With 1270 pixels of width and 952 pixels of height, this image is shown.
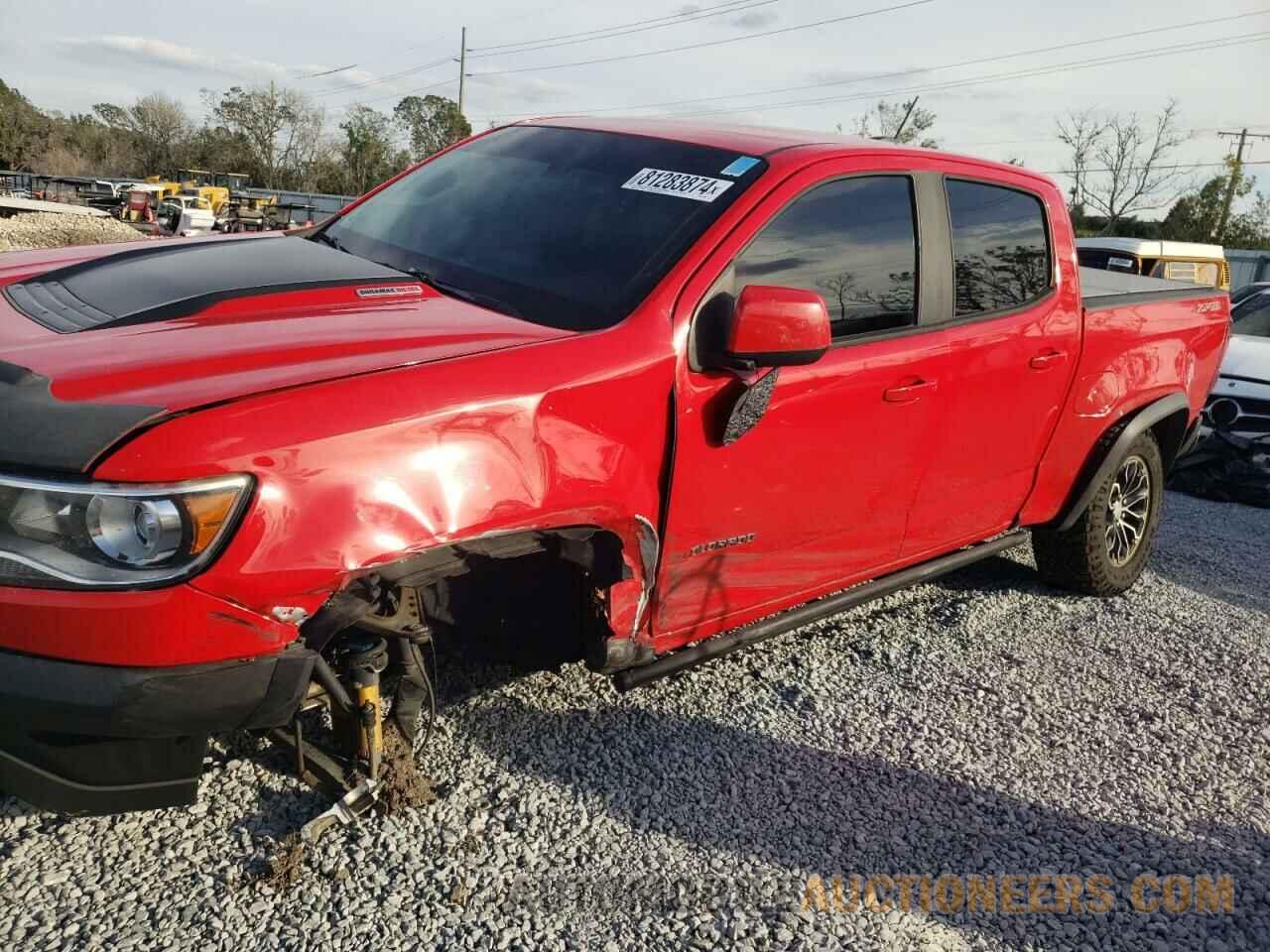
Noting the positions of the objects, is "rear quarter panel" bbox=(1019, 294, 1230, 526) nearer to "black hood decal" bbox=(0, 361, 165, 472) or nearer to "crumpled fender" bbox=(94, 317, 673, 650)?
"crumpled fender" bbox=(94, 317, 673, 650)

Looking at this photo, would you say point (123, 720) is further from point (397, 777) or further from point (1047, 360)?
point (1047, 360)

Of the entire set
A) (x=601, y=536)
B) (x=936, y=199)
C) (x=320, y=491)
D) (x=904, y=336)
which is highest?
(x=936, y=199)

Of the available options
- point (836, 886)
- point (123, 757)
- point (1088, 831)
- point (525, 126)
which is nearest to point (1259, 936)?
point (1088, 831)

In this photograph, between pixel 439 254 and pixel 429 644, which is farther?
pixel 439 254

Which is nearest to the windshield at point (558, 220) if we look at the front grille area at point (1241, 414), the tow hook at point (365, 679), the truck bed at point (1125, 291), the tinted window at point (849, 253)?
the tinted window at point (849, 253)

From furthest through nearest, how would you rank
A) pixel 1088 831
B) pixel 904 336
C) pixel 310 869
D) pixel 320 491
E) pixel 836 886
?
pixel 904 336 < pixel 1088 831 < pixel 836 886 < pixel 310 869 < pixel 320 491

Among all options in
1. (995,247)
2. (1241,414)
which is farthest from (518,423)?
(1241,414)

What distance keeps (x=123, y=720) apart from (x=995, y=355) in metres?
2.84

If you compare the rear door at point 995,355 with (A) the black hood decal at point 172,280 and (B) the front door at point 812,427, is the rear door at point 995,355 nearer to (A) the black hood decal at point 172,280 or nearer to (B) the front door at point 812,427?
(B) the front door at point 812,427

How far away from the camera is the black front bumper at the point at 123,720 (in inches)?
72.7

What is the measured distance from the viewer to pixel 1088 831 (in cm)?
299

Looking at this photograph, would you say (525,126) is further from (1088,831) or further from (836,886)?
(1088,831)

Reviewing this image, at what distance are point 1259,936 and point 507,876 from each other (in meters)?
1.91

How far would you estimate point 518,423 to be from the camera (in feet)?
7.34
